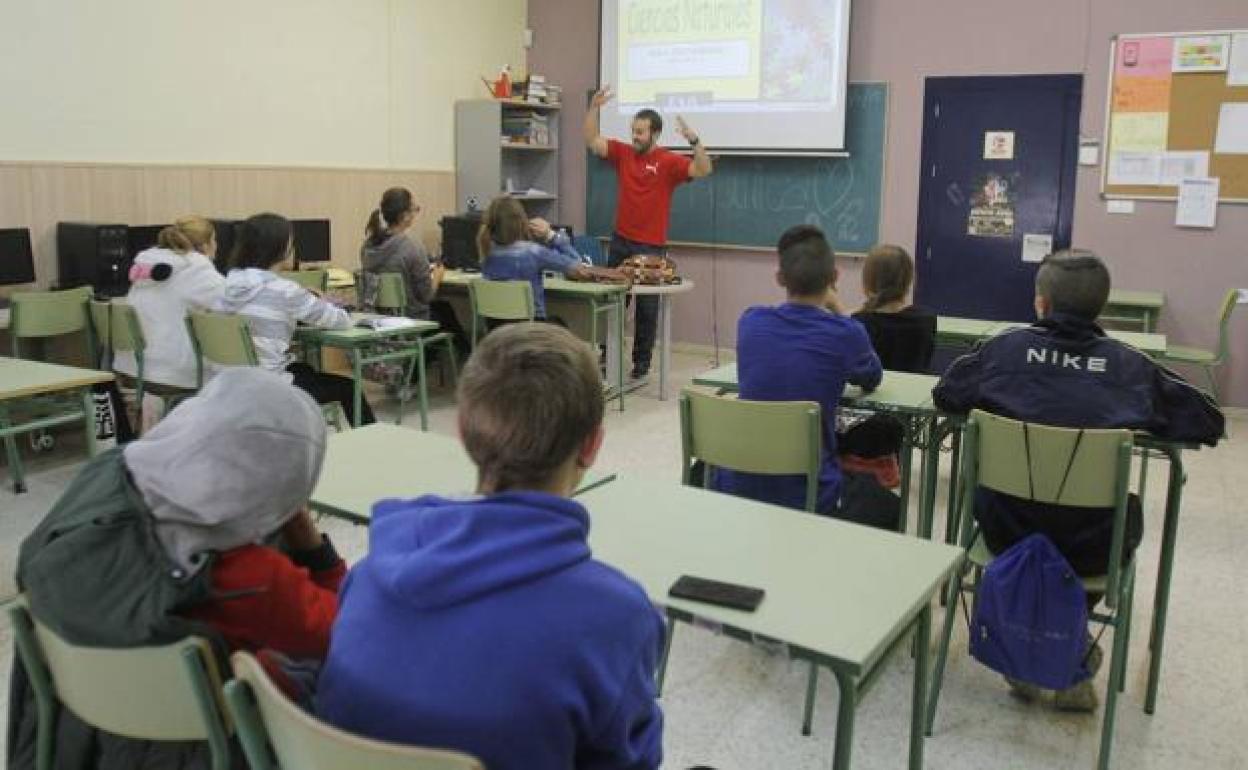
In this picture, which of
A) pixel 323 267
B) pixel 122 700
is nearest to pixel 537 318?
pixel 323 267

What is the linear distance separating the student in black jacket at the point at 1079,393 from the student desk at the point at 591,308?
3500 mm

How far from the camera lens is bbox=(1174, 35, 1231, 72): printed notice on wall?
5.86 metres

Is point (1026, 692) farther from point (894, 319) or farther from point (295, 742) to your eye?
point (295, 742)

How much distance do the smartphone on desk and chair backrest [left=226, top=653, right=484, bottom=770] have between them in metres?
0.65

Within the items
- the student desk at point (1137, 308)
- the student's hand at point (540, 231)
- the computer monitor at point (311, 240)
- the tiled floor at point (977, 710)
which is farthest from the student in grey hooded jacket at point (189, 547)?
the student desk at point (1137, 308)

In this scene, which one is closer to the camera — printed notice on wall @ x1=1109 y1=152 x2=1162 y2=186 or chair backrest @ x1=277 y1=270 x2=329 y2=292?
chair backrest @ x1=277 y1=270 x2=329 y2=292

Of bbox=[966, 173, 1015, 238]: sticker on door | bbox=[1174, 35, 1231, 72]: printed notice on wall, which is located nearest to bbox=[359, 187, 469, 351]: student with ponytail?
bbox=[966, 173, 1015, 238]: sticker on door

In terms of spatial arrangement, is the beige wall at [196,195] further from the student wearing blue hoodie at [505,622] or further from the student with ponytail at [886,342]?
the student wearing blue hoodie at [505,622]

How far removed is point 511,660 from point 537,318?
476cm

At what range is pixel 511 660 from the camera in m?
1.02

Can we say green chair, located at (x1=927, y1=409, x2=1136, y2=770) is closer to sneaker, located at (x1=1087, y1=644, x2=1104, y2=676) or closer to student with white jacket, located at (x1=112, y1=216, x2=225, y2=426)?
sneaker, located at (x1=1087, y1=644, x2=1104, y2=676)

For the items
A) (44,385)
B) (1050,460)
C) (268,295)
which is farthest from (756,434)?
(268,295)

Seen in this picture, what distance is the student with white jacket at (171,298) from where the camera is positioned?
176 inches

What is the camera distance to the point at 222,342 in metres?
4.27
